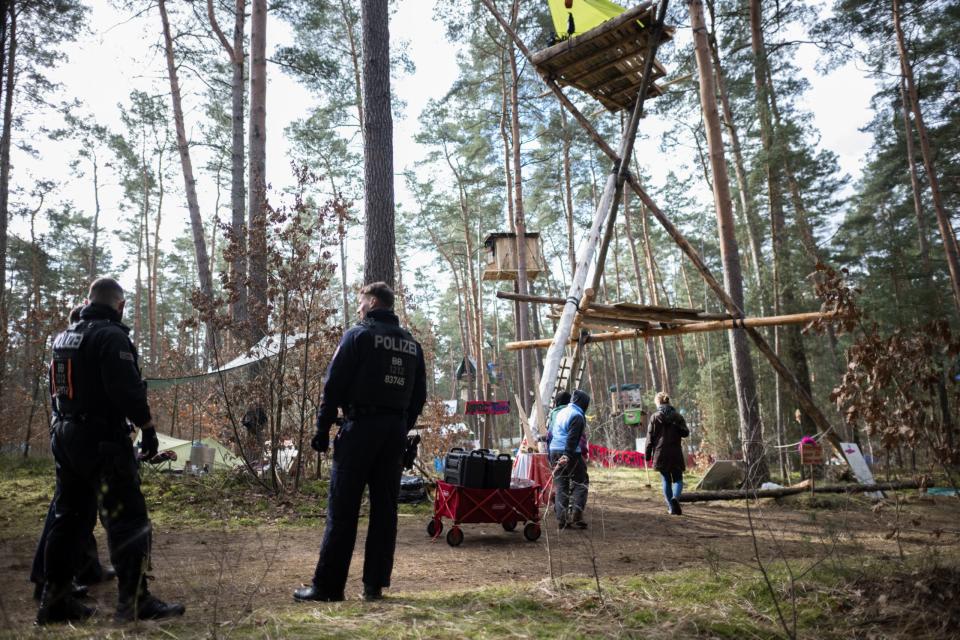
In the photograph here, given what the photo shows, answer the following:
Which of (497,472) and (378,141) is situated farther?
(378,141)

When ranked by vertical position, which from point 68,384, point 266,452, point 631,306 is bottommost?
point 266,452

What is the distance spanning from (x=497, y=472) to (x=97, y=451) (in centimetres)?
368

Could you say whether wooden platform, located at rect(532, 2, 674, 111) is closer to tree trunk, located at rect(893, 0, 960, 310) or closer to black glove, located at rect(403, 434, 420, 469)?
black glove, located at rect(403, 434, 420, 469)

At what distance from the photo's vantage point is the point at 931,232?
23688 millimetres

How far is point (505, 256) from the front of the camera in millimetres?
16797

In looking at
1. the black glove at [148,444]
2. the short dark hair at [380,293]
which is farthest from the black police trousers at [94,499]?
the short dark hair at [380,293]

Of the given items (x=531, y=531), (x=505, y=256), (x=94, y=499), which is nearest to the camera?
(x=94, y=499)

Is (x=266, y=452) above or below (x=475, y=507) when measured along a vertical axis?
above

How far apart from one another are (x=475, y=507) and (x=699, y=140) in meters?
19.7

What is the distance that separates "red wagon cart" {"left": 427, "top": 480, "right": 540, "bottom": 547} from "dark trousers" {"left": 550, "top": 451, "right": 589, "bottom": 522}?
2.12 ft

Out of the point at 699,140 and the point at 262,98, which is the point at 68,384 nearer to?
the point at 262,98

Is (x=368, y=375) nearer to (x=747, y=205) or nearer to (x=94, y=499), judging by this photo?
(x=94, y=499)

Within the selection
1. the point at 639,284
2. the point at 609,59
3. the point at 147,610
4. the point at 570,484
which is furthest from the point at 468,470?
the point at 639,284

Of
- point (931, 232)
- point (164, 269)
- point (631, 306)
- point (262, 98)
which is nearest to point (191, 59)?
point (262, 98)
